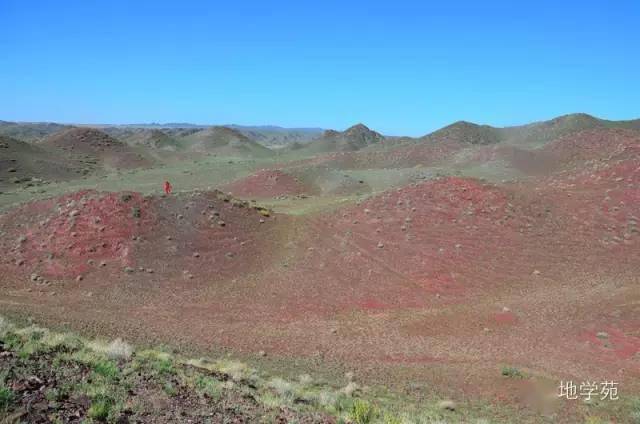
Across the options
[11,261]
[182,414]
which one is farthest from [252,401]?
[11,261]

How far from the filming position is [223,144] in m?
106

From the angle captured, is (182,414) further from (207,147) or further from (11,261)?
(207,147)

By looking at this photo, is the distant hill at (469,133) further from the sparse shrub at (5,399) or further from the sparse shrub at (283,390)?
the sparse shrub at (5,399)

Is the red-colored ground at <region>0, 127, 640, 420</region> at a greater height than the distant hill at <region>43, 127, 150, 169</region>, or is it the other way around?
the distant hill at <region>43, 127, 150, 169</region>

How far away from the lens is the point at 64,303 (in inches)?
732

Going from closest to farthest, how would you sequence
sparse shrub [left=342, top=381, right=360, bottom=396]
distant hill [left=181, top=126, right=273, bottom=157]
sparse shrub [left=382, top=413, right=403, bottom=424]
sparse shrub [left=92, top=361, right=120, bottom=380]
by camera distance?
→ sparse shrub [left=92, top=361, right=120, bottom=380] → sparse shrub [left=382, top=413, right=403, bottom=424] → sparse shrub [left=342, top=381, right=360, bottom=396] → distant hill [left=181, top=126, right=273, bottom=157]

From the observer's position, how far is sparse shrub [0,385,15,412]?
245 inches

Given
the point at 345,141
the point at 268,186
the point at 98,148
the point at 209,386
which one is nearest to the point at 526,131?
the point at 345,141

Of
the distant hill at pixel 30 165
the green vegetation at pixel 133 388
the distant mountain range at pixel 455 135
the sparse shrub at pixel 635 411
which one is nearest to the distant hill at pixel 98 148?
the distant hill at pixel 30 165

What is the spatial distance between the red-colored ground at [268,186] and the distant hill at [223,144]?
159ft

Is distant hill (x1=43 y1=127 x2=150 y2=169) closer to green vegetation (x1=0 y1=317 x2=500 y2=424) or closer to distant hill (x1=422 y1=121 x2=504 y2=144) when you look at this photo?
distant hill (x1=422 y1=121 x2=504 y2=144)

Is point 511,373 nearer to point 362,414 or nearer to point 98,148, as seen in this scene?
point 362,414

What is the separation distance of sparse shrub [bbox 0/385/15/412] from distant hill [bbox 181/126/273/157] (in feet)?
294

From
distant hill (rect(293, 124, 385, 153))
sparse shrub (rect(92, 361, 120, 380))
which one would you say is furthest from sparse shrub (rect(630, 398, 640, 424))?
distant hill (rect(293, 124, 385, 153))
